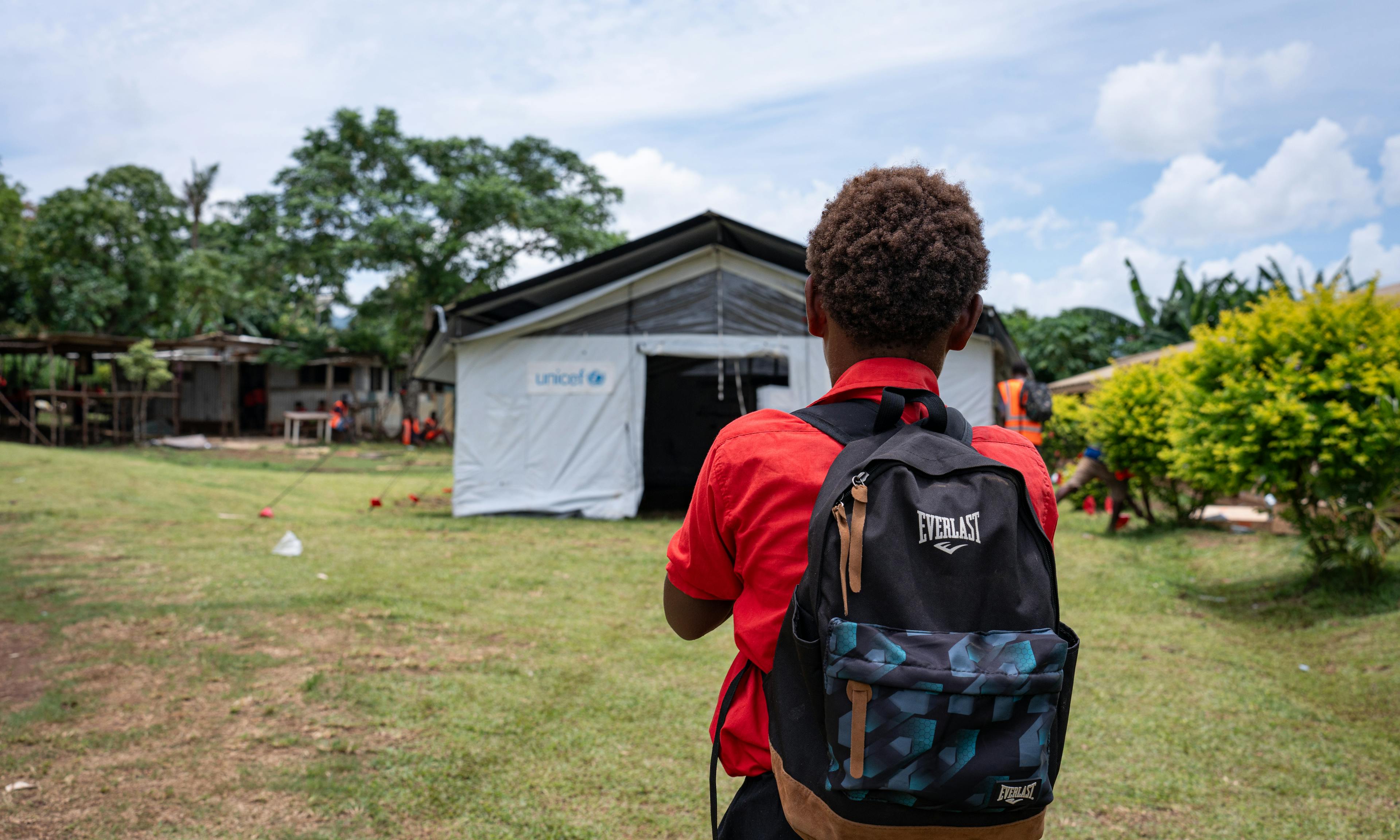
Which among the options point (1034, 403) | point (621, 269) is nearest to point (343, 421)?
point (621, 269)

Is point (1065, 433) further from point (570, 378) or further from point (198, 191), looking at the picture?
point (198, 191)

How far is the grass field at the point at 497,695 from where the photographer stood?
3.09 m

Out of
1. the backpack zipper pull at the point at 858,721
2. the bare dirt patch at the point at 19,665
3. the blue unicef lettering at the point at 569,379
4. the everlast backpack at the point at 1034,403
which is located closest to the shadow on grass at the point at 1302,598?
the everlast backpack at the point at 1034,403

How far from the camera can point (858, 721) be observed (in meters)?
1.16

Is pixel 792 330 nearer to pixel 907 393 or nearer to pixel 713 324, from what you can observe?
pixel 713 324

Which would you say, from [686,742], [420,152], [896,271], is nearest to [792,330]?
[686,742]

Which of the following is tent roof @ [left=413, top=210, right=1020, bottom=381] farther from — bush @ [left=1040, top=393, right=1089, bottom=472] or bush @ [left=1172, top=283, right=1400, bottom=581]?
bush @ [left=1172, top=283, right=1400, bottom=581]

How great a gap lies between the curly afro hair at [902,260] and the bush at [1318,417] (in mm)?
5339

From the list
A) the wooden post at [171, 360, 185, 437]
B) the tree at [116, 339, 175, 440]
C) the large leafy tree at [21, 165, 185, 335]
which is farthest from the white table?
the large leafy tree at [21, 165, 185, 335]

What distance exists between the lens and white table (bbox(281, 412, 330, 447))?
24203 millimetres

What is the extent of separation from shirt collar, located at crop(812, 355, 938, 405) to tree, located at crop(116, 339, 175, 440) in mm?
22224

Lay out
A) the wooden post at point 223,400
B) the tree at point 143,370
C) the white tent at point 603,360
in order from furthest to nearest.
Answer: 1. the wooden post at point 223,400
2. the tree at point 143,370
3. the white tent at point 603,360

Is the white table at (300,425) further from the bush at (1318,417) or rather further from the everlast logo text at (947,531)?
the everlast logo text at (947,531)

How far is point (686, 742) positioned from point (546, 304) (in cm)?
696
